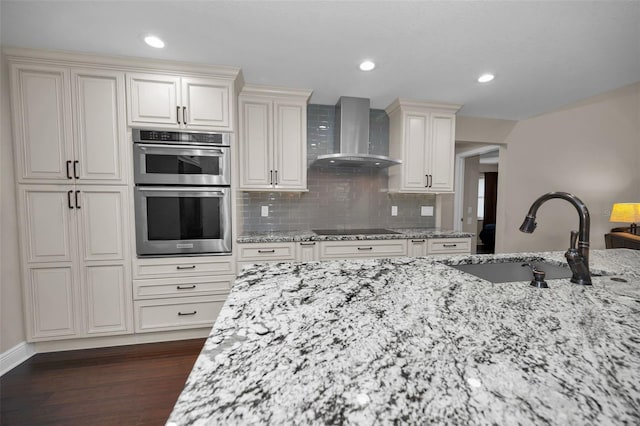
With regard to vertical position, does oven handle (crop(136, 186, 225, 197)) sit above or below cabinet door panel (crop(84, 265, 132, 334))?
above

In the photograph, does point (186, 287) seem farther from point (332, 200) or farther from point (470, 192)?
point (470, 192)

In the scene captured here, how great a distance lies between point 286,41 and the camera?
6.07ft

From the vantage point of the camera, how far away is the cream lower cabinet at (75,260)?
1.98m

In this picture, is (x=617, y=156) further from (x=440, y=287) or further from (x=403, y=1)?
(x=440, y=287)

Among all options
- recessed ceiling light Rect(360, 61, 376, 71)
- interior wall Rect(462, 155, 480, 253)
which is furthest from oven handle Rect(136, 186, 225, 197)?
interior wall Rect(462, 155, 480, 253)

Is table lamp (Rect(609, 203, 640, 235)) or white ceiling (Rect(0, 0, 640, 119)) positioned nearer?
white ceiling (Rect(0, 0, 640, 119))

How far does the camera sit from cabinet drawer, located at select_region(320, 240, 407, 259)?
2525mm

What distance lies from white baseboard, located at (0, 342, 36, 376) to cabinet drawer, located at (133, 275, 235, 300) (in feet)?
2.72

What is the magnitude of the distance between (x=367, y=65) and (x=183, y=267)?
2382mm

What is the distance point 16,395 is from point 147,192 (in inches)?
60.4

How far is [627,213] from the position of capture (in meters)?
3.65

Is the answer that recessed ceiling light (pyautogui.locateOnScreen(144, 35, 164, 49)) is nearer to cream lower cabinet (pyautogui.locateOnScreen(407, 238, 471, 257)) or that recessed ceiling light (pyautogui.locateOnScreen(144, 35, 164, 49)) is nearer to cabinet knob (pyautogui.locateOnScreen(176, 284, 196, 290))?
cabinet knob (pyautogui.locateOnScreen(176, 284, 196, 290))

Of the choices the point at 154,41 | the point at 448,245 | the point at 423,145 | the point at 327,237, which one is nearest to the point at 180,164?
the point at 154,41

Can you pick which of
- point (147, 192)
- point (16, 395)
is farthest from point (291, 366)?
point (16, 395)
